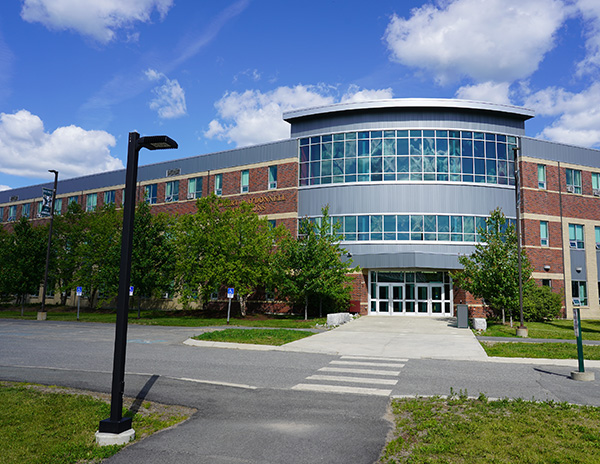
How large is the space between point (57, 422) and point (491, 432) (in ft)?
20.7

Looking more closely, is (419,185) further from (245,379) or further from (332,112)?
(245,379)

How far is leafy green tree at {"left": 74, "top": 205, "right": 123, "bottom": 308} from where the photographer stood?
116 ft

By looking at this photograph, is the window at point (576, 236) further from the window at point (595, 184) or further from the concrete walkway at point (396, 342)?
the concrete walkway at point (396, 342)

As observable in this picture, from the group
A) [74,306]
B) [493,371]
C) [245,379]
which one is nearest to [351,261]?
[493,371]

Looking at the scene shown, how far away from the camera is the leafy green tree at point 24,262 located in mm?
41156

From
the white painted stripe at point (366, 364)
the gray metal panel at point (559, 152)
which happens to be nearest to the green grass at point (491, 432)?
the white painted stripe at point (366, 364)

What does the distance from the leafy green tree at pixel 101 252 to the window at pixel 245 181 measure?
10504 mm

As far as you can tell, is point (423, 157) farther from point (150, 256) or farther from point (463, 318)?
point (150, 256)

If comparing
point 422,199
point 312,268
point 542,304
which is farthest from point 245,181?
point 542,304

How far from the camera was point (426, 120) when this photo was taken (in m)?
36.0

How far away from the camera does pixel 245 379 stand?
36.5ft

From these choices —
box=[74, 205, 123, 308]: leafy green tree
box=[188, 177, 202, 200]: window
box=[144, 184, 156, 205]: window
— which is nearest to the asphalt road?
box=[74, 205, 123, 308]: leafy green tree

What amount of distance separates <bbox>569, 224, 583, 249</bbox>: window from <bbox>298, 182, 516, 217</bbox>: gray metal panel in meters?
5.22

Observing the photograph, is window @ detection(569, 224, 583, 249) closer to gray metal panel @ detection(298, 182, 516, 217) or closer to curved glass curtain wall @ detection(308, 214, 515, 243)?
gray metal panel @ detection(298, 182, 516, 217)
